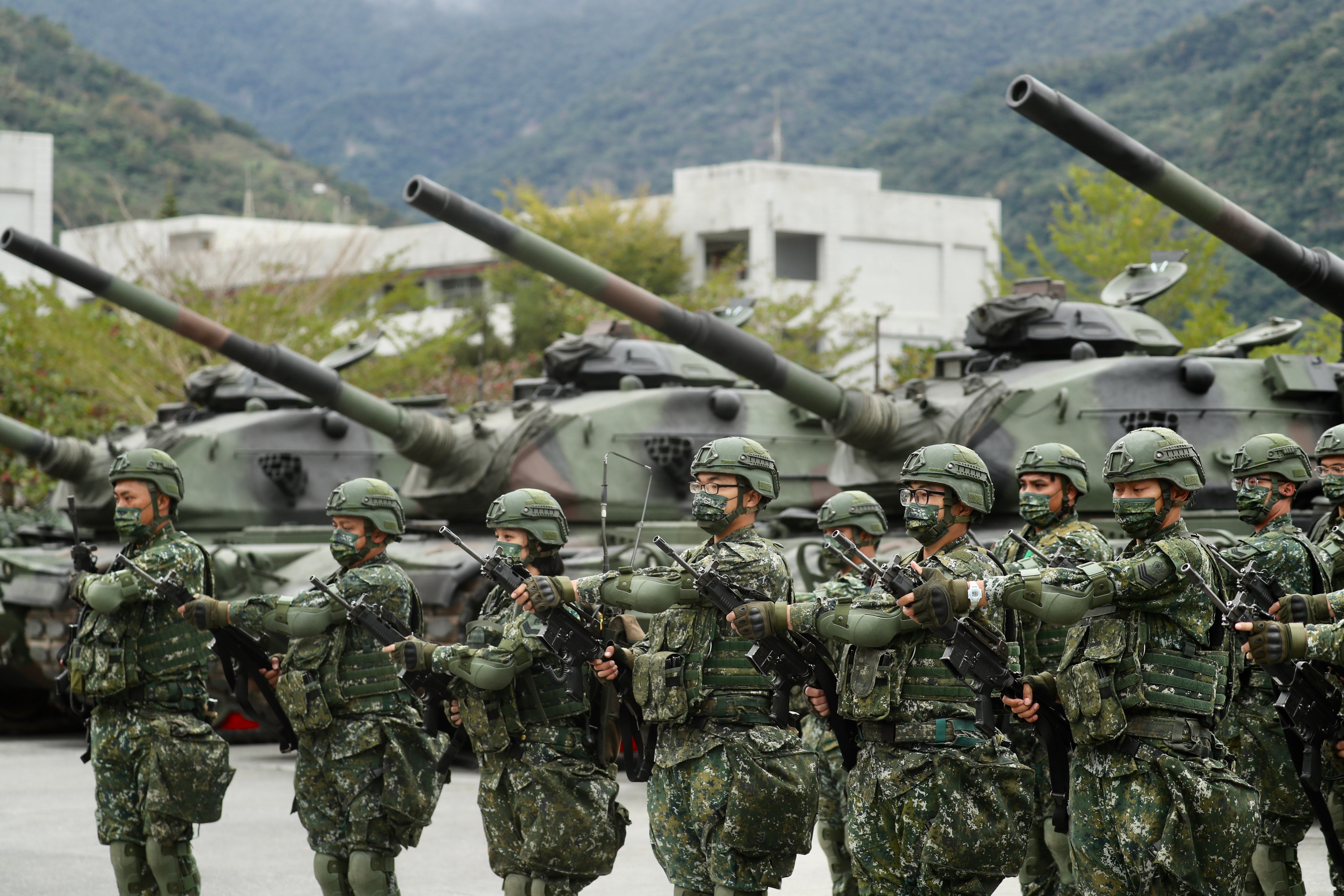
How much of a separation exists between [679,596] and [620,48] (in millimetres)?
141076

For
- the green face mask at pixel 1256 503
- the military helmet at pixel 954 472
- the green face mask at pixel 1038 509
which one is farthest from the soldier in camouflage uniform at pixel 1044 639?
the military helmet at pixel 954 472

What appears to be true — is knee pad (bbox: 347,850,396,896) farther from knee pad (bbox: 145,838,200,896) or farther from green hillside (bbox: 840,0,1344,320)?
green hillside (bbox: 840,0,1344,320)

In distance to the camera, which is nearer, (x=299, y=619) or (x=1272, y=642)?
(x=1272, y=642)

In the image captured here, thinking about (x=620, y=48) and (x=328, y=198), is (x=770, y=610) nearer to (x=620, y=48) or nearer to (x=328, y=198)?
(x=328, y=198)

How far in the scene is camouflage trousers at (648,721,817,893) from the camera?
681 cm

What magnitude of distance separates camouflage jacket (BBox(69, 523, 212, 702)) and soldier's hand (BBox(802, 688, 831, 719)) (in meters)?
3.02

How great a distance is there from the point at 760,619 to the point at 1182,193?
369 centimetres

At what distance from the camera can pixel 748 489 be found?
281 inches

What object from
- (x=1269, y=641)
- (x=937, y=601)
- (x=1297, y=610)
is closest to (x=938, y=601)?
(x=937, y=601)

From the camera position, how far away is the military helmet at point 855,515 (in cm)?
917

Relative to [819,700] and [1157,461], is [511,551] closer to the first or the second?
[819,700]

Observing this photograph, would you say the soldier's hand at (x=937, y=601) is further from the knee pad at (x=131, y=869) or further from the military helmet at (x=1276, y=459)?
the knee pad at (x=131, y=869)

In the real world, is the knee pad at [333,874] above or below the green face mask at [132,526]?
below

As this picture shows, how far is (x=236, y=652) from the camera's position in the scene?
332 inches
